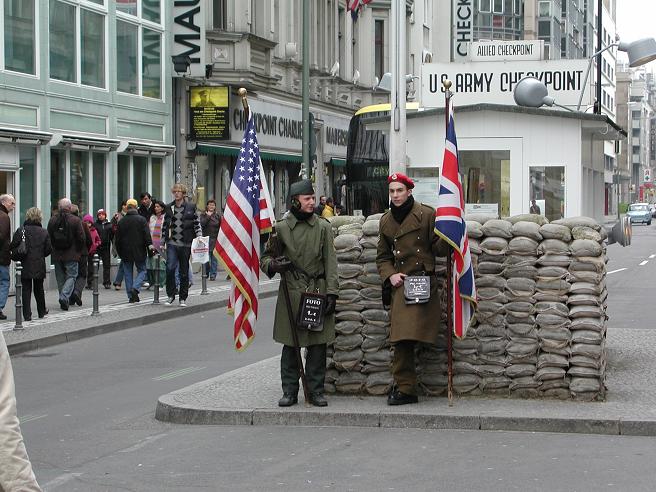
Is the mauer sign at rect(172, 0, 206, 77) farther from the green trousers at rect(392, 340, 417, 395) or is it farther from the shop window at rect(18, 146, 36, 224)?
the green trousers at rect(392, 340, 417, 395)

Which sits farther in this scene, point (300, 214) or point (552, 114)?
point (552, 114)

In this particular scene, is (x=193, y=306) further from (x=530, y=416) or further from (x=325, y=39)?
(x=325, y=39)

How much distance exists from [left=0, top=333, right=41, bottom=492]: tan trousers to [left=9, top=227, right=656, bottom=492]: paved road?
355cm

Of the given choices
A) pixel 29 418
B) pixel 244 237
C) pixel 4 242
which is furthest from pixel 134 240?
pixel 244 237

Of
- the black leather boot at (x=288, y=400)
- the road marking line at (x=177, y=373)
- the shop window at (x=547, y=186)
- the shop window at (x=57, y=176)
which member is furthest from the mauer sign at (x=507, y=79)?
the shop window at (x=57, y=176)

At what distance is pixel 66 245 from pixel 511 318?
12394 mm

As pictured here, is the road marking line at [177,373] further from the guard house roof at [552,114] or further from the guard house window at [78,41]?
the guard house window at [78,41]

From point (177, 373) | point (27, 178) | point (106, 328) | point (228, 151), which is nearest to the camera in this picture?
point (177, 373)

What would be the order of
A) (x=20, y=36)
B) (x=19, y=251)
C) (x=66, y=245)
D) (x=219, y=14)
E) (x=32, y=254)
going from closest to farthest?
1. (x=19, y=251)
2. (x=32, y=254)
3. (x=66, y=245)
4. (x=20, y=36)
5. (x=219, y=14)

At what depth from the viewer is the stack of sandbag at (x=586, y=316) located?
33.1ft

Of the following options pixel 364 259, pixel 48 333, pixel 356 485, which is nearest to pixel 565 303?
pixel 364 259

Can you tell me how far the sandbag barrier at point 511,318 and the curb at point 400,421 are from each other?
0.81 meters

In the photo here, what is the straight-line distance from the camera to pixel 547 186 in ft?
44.3

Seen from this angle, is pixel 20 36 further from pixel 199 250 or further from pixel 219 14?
pixel 219 14
